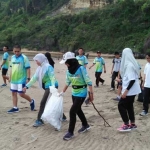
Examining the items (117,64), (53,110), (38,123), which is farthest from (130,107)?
(117,64)

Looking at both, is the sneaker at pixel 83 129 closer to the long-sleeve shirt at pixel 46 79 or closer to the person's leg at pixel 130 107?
the person's leg at pixel 130 107

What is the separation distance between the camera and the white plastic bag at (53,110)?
6.18 metres

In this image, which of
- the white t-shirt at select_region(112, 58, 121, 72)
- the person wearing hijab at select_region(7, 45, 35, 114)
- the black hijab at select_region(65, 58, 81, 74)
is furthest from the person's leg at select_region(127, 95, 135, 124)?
the white t-shirt at select_region(112, 58, 121, 72)

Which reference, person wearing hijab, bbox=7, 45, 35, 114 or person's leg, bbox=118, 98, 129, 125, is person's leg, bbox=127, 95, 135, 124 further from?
person wearing hijab, bbox=7, 45, 35, 114

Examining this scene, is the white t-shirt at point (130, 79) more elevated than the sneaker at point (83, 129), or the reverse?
the white t-shirt at point (130, 79)

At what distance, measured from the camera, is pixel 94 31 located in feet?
189

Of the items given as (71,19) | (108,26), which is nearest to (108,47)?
(108,26)

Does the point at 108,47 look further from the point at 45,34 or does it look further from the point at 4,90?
the point at 4,90

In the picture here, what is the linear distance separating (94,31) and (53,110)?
172ft

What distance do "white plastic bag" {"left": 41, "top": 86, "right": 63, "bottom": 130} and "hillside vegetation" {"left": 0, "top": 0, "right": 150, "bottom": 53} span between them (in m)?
38.3

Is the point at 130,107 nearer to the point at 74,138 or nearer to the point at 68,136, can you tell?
the point at 74,138

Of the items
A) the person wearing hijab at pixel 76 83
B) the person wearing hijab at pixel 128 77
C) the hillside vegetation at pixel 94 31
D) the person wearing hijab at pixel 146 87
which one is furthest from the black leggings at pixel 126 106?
the hillside vegetation at pixel 94 31

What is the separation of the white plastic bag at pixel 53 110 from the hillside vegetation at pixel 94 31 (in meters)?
38.3

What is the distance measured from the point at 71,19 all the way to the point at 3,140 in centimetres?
6231
